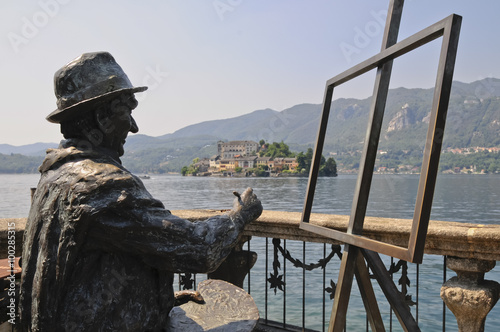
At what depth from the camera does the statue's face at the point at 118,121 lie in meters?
2.17

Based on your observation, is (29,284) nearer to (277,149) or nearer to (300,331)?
(300,331)

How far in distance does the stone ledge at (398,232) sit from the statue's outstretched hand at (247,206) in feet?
4.23

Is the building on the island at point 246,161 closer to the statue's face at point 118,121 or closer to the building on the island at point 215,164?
the building on the island at point 215,164

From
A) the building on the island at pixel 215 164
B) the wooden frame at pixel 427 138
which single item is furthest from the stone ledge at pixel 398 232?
the building on the island at pixel 215 164

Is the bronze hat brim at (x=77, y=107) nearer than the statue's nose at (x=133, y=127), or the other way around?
the bronze hat brim at (x=77, y=107)

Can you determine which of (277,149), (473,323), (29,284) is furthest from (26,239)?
(277,149)

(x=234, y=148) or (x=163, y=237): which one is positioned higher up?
(x=234, y=148)

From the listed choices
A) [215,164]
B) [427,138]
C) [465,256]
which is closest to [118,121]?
[427,138]

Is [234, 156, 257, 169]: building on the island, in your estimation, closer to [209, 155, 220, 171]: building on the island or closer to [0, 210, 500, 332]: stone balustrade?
[209, 155, 220, 171]: building on the island

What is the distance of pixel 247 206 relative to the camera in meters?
2.36

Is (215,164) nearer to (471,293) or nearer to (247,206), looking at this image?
(471,293)

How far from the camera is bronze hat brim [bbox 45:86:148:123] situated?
205cm

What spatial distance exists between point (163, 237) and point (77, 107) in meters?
0.76

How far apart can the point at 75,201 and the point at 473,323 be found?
275 cm
